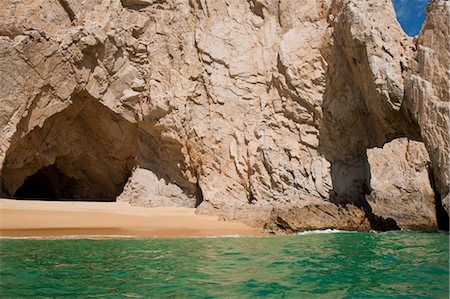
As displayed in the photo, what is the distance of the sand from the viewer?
13680 mm

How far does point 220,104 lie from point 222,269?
14.9 meters

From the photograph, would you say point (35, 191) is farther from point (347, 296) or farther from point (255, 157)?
point (347, 296)

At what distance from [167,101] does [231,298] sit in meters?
17.3

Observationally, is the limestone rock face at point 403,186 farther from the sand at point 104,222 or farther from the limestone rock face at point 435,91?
the sand at point 104,222

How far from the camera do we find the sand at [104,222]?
44.9ft

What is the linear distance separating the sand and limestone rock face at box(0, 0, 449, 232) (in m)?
1.47

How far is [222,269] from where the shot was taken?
25.2ft

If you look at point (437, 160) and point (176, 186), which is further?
point (176, 186)

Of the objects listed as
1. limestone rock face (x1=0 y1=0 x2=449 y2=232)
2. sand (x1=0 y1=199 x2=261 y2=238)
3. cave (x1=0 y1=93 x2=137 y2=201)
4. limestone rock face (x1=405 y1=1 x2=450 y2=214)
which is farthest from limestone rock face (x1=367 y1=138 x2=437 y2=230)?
cave (x1=0 y1=93 x2=137 y2=201)

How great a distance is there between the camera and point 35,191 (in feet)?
89.4

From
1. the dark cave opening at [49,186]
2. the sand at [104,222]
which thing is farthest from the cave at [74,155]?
the sand at [104,222]

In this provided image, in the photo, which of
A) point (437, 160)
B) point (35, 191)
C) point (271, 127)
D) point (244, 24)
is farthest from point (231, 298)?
point (35, 191)

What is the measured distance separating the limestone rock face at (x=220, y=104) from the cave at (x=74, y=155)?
0.08 meters

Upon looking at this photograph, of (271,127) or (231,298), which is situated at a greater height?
(271,127)
